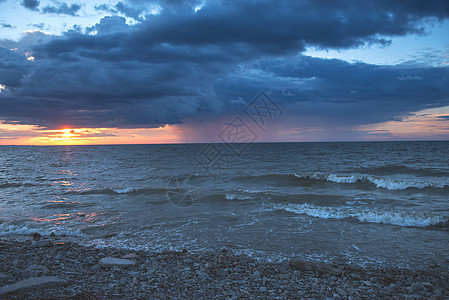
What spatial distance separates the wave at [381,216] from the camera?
435 inches

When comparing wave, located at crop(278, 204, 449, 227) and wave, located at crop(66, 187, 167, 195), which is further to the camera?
wave, located at crop(66, 187, 167, 195)

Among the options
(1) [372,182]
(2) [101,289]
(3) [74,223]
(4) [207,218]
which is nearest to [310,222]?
(4) [207,218]

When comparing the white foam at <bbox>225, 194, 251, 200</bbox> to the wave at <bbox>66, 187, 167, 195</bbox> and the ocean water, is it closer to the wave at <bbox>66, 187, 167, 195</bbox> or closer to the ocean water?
the ocean water

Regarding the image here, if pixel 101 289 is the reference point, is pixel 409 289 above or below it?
below

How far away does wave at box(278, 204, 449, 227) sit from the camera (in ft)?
36.2

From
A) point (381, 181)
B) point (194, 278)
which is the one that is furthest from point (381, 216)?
point (381, 181)

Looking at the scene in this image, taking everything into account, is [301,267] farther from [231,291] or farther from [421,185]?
[421,185]

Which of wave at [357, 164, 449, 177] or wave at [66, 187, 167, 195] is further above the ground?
wave at [357, 164, 449, 177]

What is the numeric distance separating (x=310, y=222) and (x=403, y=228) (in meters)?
3.57

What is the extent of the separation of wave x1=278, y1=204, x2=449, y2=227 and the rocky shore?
182 inches

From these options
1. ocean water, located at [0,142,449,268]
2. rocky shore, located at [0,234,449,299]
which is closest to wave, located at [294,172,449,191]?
ocean water, located at [0,142,449,268]

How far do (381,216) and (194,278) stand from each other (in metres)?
9.62

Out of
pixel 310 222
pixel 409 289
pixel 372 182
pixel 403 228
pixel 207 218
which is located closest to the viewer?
pixel 409 289

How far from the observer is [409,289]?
5887mm
